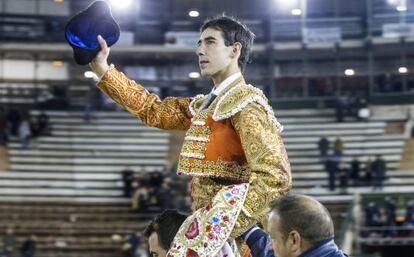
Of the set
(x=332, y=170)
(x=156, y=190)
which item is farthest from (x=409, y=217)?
(x=156, y=190)

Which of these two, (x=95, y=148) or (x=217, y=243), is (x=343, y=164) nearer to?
(x=95, y=148)

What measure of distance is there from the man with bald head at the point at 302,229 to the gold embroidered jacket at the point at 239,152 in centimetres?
24

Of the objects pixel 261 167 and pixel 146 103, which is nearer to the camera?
pixel 261 167

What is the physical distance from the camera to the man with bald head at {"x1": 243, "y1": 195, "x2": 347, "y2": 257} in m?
Answer: 2.40

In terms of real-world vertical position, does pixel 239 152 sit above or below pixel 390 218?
above

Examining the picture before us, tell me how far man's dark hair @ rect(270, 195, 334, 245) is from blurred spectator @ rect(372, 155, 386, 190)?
14453 millimetres

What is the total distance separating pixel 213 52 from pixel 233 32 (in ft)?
0.28

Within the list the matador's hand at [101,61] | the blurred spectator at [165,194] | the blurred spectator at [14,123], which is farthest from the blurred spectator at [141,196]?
the matador's hand at [101,61]

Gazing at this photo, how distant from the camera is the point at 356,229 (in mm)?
14070

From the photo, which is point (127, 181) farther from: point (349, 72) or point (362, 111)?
point (349, 72)

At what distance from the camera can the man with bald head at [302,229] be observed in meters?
2.40

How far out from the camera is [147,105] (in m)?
3.26

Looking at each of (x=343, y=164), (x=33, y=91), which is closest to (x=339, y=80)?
(x=343, y=164)

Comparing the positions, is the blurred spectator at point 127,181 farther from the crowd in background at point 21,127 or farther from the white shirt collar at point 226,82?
the white shirt collar at point 226,82
